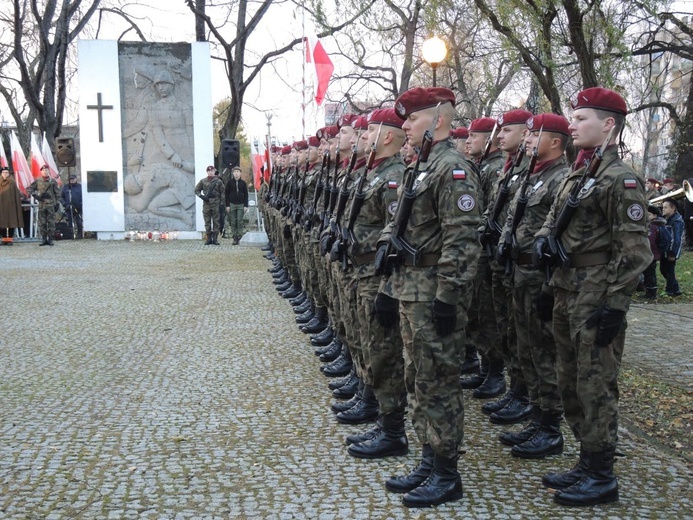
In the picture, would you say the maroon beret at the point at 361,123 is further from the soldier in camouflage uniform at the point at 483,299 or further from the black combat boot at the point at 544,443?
the black combat boot at the point at 544,443

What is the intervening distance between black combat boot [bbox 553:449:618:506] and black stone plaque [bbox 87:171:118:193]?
64.5 feet

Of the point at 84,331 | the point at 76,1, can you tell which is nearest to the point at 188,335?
the point at 84,331

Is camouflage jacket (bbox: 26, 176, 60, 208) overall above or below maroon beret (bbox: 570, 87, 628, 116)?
below

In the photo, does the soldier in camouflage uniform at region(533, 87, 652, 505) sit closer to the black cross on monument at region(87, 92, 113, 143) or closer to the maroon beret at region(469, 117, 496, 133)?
the maroon beret at region(469, 117, 496, 133)

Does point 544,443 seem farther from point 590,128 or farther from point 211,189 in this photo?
point 211,189

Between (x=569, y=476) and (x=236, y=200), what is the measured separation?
17094mm

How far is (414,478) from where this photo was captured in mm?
4180

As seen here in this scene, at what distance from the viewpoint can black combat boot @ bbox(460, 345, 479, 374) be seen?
6.84 meters

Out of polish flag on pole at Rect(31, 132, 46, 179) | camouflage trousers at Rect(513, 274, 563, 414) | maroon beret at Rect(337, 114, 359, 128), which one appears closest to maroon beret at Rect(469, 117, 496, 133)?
maroon beret at Rect(337, 114, 359, 128)

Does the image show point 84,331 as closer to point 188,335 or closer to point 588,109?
point 188,335

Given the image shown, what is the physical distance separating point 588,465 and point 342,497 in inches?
50.8

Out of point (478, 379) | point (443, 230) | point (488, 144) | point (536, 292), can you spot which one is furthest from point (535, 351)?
point (488, 144)

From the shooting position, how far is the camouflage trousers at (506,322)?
5.50m

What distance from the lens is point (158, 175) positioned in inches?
865
